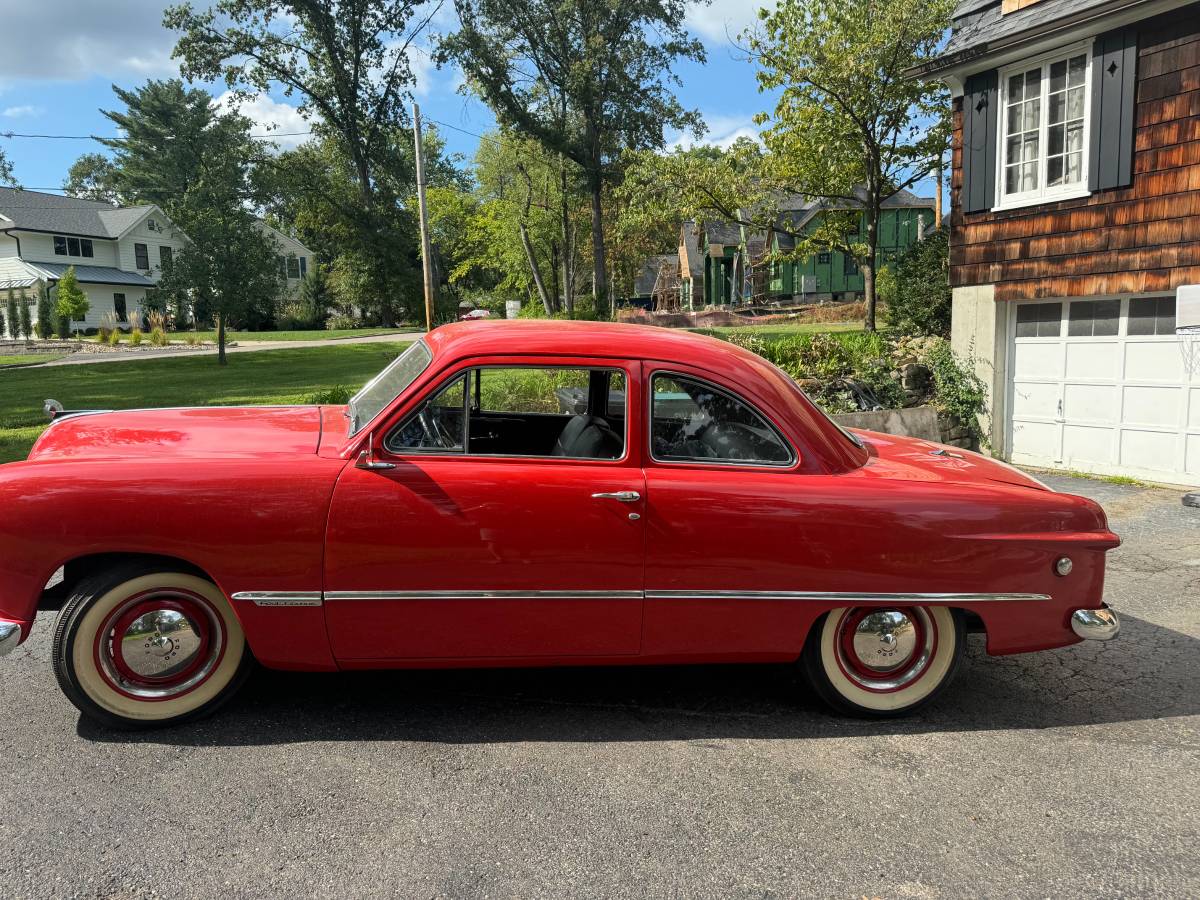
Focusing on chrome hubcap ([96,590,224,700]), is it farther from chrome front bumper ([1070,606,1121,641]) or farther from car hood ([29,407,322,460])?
chrome front bumper ([1070,606,1121,641])

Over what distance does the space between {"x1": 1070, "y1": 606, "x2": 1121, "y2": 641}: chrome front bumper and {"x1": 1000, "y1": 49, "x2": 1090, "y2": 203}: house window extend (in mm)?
7827

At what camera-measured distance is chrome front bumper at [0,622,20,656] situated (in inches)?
130

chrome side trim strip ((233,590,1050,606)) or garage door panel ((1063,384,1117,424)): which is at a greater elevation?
garage door panel ((1063,384,1117,424))

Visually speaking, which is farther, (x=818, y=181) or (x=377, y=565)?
(x=818, y=181)

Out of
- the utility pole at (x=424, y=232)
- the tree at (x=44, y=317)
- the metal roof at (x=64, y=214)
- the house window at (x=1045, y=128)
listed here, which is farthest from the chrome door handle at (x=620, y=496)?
the metal roof at (x=64, y=214)

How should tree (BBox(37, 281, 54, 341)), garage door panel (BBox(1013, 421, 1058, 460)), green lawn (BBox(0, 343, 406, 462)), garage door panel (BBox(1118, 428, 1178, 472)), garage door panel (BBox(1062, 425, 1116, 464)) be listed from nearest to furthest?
garage door panel (BBox(1118, 428, 1178, 472)), garage door panel (BBox(1062, 425, 1116, 464)), garage door panel (BBox(1013, 421, 1058, 460)), green lawn (BBox(0, 343, 406, 462)), tree (BBox(37, 281, 54, 341))

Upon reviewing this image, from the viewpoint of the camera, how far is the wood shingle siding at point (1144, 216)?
29.0ft

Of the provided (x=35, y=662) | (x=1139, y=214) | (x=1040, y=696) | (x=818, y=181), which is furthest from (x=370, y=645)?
(x=818, y=181)

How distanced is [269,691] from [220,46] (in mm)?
42206

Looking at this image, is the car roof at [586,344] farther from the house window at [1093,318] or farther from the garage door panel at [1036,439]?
the garage door panel at [1036,439]

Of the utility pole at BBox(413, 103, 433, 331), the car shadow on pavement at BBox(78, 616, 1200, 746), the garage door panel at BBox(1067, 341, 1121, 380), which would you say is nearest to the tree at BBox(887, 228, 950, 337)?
the garage door panel at BBox(1067, 341, 1121, 380)

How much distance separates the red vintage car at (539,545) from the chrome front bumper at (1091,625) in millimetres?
14

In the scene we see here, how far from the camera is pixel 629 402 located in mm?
3613

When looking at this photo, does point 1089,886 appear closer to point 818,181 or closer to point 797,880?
point 797,880
